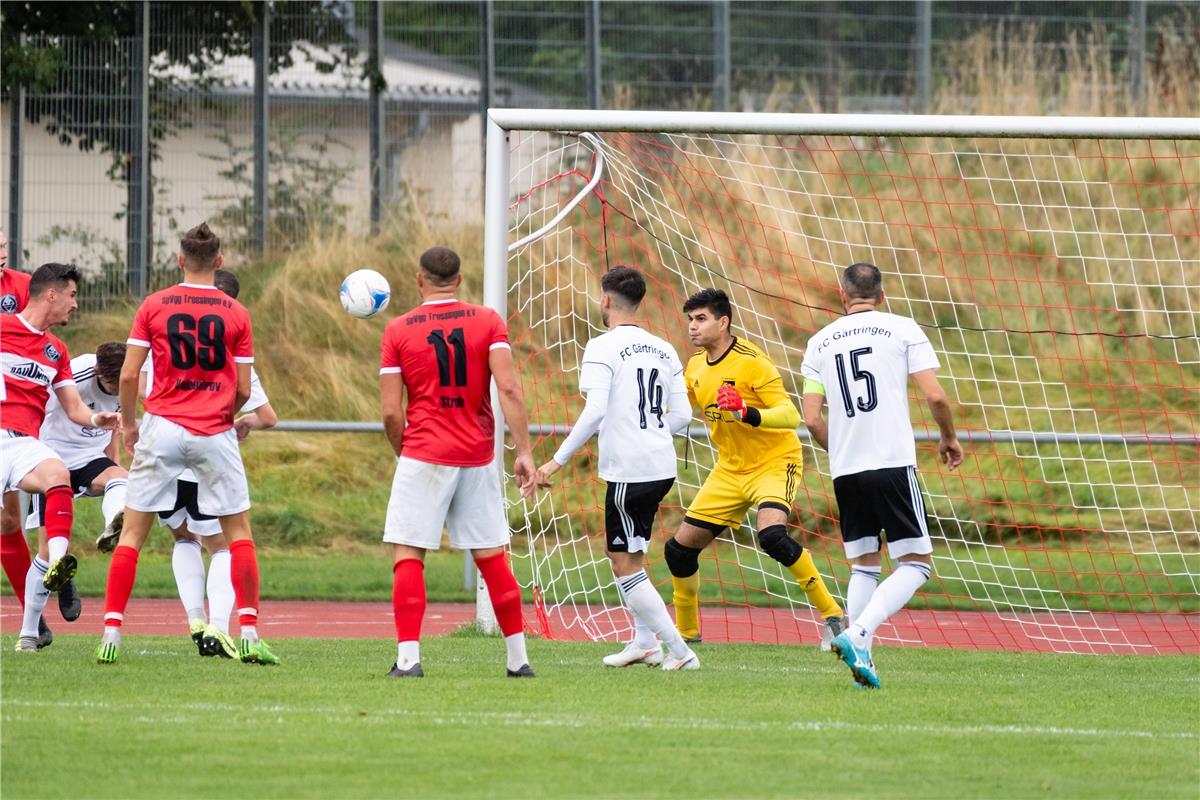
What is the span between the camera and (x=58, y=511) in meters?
8.89

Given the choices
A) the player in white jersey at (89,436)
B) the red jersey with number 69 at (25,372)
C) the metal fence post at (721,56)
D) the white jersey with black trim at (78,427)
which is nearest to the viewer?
the red jersey with number 69 at (25,372)

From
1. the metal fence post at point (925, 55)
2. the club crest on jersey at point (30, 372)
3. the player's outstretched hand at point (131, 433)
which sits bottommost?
the player's outstretched hand at point (131, 433)

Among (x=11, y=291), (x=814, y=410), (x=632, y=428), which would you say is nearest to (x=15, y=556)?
(x=11, y=291)

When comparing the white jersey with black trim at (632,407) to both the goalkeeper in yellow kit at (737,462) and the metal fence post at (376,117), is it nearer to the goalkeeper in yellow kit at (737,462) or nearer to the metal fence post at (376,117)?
the goalkeeper in yellow kit at (737,462)

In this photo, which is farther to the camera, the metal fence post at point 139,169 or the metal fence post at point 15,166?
the metal fence post at point 139,169

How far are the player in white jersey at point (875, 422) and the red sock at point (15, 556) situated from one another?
4.78m

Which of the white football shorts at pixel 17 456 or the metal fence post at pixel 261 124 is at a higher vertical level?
the metal fence post at pixel 261 124

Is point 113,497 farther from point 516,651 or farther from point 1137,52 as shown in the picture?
point 1137,52

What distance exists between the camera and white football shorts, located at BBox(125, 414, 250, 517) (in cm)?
791

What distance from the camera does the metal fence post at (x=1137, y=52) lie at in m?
22.2

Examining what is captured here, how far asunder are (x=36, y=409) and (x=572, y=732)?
4.49 m

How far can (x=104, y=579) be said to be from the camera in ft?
44.8

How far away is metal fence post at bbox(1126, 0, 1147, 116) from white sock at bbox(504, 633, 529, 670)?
56.4ft

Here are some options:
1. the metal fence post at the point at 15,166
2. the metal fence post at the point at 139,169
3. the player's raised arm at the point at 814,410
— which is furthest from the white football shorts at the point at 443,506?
the metal fence post at the point at 15,166
